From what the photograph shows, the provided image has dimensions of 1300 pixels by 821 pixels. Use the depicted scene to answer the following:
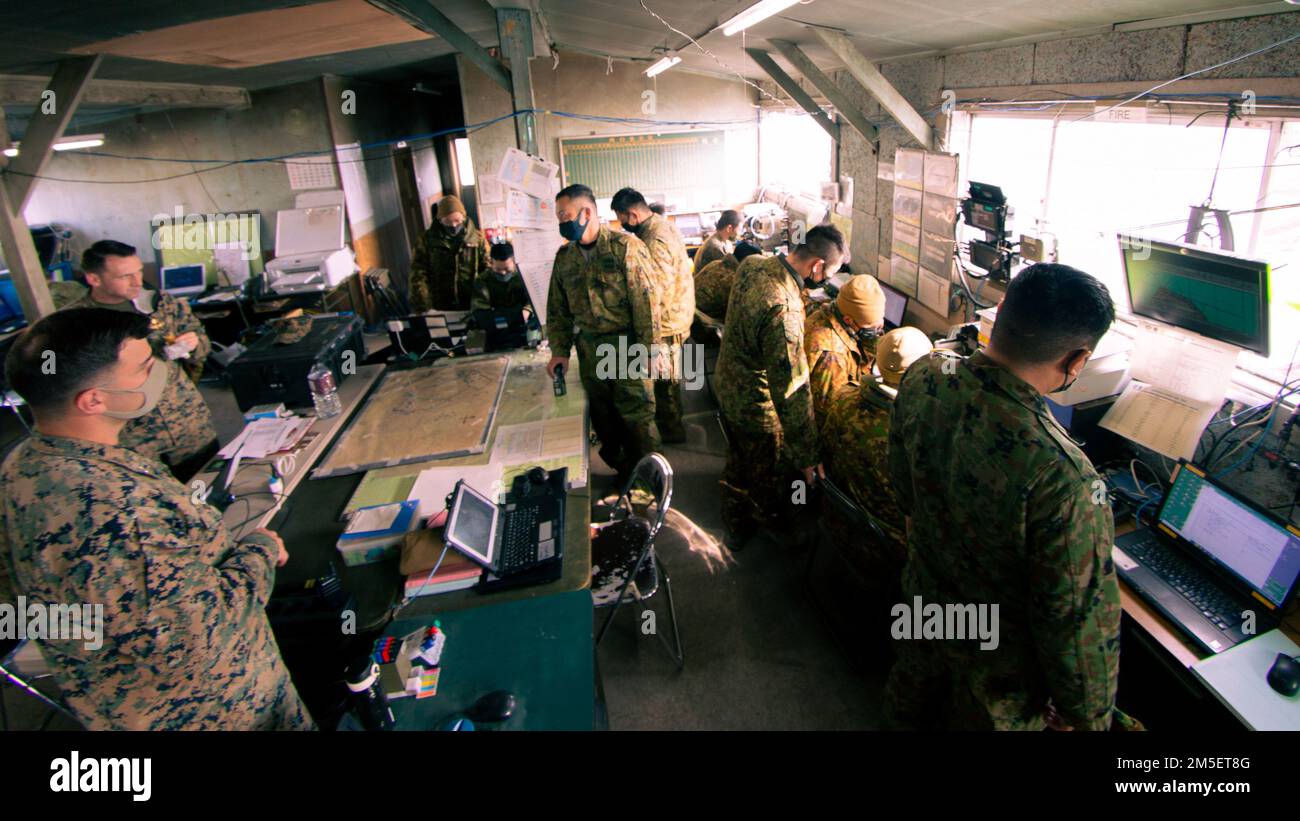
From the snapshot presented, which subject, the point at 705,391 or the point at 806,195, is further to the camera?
the point at 806,195

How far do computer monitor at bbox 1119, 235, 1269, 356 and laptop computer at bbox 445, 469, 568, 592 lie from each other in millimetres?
2137

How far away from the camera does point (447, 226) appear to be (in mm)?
4961

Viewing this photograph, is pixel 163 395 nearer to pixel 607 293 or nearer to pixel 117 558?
pixel 117 558

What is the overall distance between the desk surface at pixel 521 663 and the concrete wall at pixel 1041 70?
2.52 metres

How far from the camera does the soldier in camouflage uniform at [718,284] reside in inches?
188

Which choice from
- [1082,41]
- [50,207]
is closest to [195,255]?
[50,207]

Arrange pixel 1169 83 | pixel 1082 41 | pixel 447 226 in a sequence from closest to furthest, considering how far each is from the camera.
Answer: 1. pixel 1169 83
2. pixel 1082 41
3. pixel 447 226

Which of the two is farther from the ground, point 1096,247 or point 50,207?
point 50,207

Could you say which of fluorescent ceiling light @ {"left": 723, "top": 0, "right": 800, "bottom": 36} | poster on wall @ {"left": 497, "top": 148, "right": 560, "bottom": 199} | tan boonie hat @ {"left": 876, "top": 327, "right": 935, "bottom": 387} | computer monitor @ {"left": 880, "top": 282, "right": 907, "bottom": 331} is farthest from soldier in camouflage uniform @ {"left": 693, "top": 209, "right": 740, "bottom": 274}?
tan boonie hat @ {"left": 876, "top": 327, "right": 935, "bottom": 387}

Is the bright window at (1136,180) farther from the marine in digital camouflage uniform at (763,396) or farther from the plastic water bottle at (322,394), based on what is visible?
the plastic water bottle at (322,394)

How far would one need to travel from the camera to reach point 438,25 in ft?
11.1

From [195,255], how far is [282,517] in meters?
5.70

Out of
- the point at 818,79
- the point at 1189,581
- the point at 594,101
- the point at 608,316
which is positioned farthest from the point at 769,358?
the point at 594,101

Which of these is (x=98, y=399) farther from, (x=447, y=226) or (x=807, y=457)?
(x=447, y=226)
